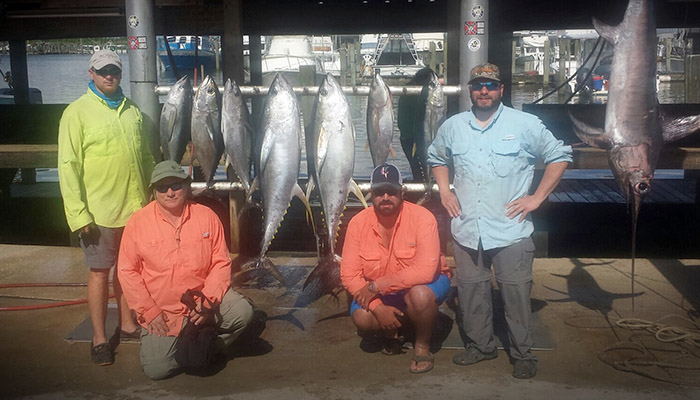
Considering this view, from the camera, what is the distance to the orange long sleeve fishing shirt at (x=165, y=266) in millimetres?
4215

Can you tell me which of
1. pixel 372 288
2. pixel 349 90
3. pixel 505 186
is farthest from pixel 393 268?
pixel 349 90

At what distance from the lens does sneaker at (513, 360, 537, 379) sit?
4.09 metres

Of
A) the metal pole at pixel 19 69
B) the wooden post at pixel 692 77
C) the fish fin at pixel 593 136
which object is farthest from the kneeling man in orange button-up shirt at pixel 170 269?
the metal pole at pixel 19 69

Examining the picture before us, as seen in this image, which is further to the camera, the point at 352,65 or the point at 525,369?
the point at 352,65

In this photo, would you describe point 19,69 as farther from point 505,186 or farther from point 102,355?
point 505,186

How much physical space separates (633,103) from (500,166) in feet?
3.97

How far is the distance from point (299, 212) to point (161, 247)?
5848 mm

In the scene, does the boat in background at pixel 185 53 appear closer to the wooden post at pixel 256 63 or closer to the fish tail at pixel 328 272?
the wooden post at pixel 256 63

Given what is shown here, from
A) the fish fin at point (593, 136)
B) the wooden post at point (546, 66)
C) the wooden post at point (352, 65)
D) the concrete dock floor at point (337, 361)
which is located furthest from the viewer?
the wooden post at point (352, 65)

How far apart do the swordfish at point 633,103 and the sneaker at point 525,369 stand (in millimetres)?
1274

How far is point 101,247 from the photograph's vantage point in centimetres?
450

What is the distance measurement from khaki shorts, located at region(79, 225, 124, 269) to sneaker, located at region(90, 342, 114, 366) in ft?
1.50

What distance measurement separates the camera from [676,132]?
4.94m

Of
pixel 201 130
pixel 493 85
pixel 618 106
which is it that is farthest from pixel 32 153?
pixel 618 106
